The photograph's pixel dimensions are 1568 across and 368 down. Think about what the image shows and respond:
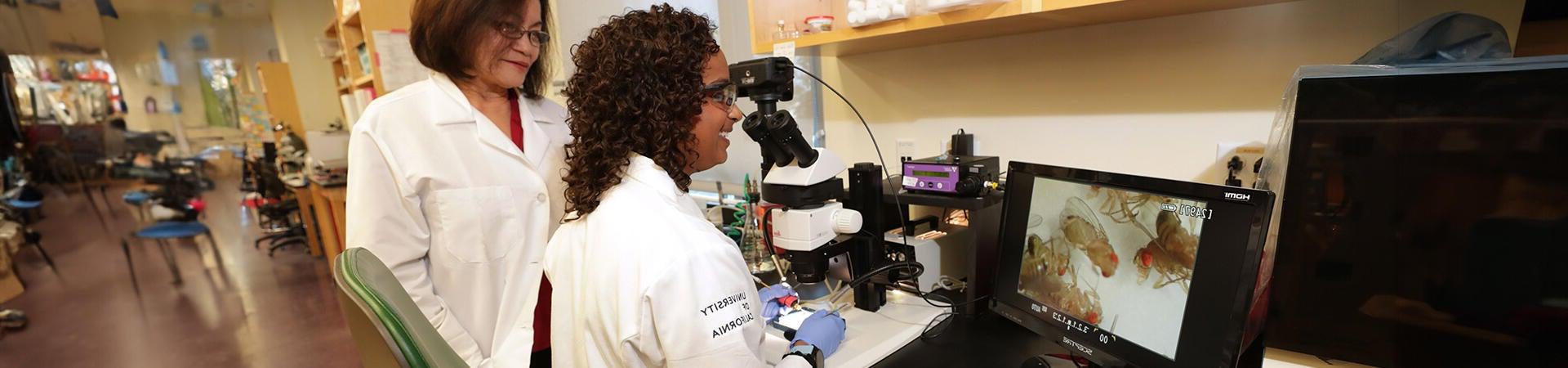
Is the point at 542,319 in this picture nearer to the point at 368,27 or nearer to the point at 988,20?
the point at 988,20

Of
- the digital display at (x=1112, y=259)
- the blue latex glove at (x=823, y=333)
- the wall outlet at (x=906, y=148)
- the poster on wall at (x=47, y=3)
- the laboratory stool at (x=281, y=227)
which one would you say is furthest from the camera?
the laboratory stool at (x=281, y=227)

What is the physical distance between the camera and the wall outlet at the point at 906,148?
1.74 m

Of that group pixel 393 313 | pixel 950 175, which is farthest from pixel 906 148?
pixel 393 313

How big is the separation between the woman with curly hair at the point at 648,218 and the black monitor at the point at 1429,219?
78 centimetres

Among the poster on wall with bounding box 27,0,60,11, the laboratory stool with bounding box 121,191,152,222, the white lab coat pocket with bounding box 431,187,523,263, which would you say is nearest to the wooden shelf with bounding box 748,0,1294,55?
the white lab coat pocket with bounding box 431,187,523,263

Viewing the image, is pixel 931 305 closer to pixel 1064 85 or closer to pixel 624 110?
pixel 1064 85

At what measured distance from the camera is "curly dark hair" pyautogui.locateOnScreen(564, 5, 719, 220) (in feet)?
2.59

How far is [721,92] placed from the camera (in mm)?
870

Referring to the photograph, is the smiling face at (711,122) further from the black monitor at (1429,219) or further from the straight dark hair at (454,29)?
the black monitor at (1429,219)

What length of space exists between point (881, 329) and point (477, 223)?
0.93 m

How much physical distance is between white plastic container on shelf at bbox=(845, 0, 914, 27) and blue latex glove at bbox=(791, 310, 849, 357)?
2.18ft

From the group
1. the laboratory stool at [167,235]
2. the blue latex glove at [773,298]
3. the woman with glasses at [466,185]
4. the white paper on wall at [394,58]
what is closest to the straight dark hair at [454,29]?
the woman with glasses at [466,185]

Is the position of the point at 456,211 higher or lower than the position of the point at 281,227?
higher

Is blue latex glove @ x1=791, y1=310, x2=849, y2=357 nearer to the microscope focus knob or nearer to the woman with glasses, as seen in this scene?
the microscope focus knob
